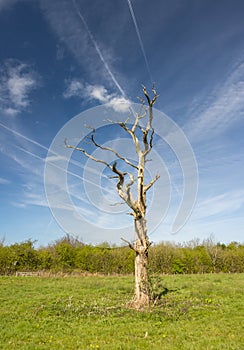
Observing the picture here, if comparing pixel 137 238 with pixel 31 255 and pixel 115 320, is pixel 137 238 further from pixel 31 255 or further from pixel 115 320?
pixel 31 255

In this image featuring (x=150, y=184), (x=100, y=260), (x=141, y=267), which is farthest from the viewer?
(x=100, y=260)

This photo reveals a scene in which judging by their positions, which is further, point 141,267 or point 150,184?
point 150,184

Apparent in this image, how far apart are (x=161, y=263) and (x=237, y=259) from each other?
35.4ft

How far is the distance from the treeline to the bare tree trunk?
72.7ft

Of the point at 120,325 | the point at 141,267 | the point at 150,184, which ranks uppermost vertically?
the point at 150,184

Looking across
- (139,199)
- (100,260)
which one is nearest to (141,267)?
(139,199)

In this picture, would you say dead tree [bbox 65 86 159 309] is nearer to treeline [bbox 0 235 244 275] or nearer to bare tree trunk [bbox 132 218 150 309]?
bare tree trunk [bbox 132 218 150 309]

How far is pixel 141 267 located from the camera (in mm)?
12477

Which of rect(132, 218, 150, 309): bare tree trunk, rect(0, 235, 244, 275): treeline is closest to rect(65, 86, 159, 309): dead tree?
rect(132, 218, 150, 309): bare tree trunk


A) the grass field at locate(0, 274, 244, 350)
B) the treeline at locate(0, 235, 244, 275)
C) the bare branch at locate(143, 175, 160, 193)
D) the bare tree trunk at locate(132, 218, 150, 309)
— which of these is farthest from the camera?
the treeline at locate(0, 235, 244, 275)

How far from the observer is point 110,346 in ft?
22.2

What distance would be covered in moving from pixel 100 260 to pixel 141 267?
2569 cm

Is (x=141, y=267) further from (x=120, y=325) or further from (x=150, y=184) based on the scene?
(x=120, y=325)

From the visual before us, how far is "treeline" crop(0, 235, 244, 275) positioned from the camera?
116ft
